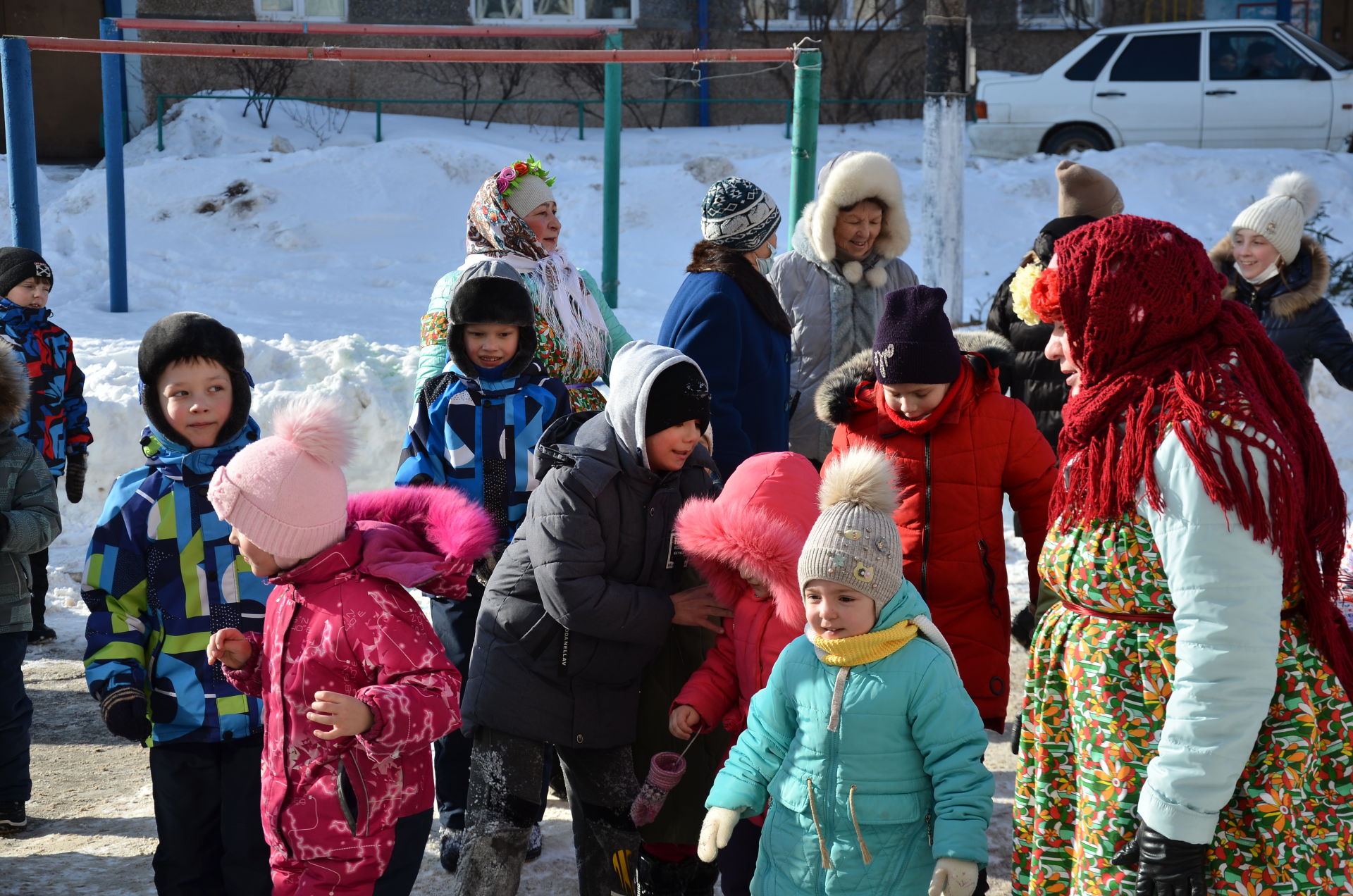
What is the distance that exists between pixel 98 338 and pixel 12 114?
57.2 inches

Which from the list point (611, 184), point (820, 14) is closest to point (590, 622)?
point (611, 184)

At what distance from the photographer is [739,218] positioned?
166 inches

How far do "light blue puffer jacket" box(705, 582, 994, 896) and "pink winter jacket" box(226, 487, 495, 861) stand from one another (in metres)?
0.62

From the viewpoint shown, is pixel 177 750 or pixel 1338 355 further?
pixel 1338 355

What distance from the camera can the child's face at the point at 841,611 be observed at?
2574 mm

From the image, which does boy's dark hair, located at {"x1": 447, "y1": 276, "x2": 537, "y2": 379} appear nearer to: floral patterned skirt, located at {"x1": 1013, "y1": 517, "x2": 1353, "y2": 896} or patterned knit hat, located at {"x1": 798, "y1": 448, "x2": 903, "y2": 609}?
patterned knit hat, located at {"x1": 798, "y1": 448, "x2": 903, "y2": 609}

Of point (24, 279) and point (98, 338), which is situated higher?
point (24, 279)

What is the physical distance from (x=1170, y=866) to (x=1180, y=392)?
0.73 m

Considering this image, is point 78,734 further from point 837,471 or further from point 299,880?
point 837,471

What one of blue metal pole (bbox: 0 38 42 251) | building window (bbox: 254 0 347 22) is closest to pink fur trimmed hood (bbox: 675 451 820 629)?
blue metal pole (bbox: 0 38 42 251)

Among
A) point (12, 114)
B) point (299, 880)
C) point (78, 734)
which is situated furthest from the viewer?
point (12, 114)

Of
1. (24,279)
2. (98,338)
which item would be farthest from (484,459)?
(98,338)

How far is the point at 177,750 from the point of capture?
301 cm

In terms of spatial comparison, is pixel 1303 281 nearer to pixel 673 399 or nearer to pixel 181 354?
pixel 673 399
